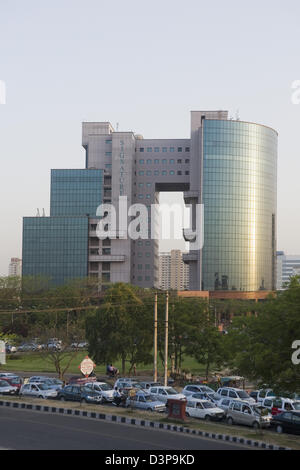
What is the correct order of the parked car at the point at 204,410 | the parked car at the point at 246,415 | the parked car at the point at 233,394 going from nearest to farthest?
the parked car at the point at 246,415, the parked car at the point at 204,410, the parked car at the point at 233,394

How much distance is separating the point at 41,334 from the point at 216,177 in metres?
86.3

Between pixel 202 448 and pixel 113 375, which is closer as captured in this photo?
pixel 202 448

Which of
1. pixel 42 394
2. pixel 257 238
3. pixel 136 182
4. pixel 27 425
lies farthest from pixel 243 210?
pixel 27 425

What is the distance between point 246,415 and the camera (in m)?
31.6

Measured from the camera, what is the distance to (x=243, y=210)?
13975cm

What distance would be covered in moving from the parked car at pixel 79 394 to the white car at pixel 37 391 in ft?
3.31

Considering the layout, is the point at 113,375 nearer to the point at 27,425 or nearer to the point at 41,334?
the point at 41,334

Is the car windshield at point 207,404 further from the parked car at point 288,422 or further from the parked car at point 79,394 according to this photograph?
the parked car at point 79,394

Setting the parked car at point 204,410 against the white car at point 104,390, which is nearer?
the parked car at point 204,410

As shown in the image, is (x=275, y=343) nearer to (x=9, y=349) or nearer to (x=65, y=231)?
(x=9, y=349)

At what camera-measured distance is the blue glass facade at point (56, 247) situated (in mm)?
139125

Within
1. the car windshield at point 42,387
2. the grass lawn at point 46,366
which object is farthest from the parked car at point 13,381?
the grass lawn at point 46,366

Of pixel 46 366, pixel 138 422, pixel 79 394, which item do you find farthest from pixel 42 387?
pixel 46 366

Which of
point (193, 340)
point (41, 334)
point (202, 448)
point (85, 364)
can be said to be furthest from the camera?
point (41, 334)
